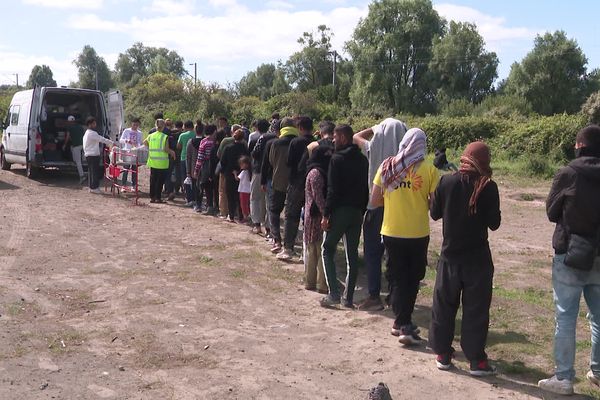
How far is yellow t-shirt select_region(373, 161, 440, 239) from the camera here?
589 centimetres

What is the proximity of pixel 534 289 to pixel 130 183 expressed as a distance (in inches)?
477

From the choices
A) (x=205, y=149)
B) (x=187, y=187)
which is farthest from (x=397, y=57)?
(x=205, y=149)

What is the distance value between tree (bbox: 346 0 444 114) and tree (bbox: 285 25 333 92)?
12.2 metres

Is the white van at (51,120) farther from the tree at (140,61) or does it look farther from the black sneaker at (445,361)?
the tree at (140,61)

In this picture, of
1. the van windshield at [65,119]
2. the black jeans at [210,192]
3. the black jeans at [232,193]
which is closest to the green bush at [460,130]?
the van windshield at [65,119]

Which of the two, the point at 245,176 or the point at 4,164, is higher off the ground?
the point at 245,176

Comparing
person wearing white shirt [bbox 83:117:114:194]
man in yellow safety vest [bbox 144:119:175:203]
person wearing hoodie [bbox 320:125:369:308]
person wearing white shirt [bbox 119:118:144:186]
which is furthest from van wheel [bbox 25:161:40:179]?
person wearing hoodie [bbox 320:125:369:308]

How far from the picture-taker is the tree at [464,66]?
55.8 meters

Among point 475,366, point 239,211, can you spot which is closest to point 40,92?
point 239,211

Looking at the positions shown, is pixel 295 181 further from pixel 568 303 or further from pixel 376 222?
Answer: pixel 568 303

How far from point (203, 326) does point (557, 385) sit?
10.8 feet

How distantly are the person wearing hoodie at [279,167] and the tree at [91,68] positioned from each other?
96.3 meters

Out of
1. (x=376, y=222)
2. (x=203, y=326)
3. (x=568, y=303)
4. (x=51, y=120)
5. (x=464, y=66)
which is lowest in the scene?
(x=203, y=326)

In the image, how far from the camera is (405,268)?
6.00 meters
